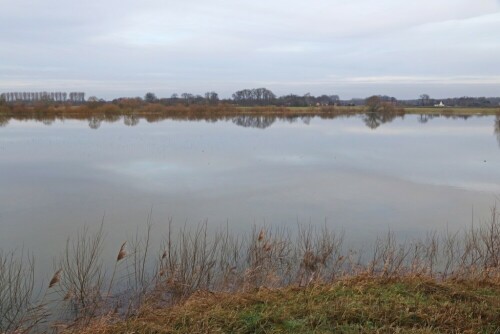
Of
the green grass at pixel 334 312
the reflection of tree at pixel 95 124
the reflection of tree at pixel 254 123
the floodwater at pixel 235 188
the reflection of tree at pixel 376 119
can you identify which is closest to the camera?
the green grass at pixel 334 312

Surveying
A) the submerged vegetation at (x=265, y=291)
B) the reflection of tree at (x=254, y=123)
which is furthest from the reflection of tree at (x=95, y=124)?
the submerged vegetation at (x=265, y=291)

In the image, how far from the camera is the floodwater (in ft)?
19.2

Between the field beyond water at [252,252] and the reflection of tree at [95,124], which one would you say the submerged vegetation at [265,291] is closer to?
the field beyond water at [252,252]

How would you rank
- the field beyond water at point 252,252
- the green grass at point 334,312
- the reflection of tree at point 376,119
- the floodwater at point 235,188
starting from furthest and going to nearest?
the reflection of tree at point 376,119 → the floodwater at point 235,188 → the field beyond water at point 252,252 → the green grass at point 334,312

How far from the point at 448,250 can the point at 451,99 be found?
80.8 m

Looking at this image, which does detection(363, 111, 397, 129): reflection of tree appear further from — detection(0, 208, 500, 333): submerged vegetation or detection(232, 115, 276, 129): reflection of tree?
detection(0, 208, 500, 333): submerged vegetation

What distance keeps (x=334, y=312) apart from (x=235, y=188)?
552cm

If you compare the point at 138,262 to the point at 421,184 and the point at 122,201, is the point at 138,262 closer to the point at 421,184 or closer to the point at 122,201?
the point at 122,201

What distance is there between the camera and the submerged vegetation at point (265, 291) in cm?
269

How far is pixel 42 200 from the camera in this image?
6992 mm

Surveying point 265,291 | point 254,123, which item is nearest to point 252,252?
point 265,291

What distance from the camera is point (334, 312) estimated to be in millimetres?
2758

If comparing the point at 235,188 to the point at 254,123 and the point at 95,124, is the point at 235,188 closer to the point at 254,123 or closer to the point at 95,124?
the point at 95,124

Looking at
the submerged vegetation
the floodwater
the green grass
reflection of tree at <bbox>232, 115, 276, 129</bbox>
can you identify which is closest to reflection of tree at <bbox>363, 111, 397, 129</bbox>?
reflection of tree at <bbox>232, 115, 276, 129</bbox>
